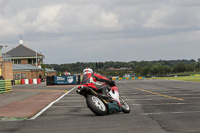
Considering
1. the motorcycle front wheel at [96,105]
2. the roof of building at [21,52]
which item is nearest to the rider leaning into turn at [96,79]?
the motorcycle front wheel at [96,105]

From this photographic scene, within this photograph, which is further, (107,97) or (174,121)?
(107,97)

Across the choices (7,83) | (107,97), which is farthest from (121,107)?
(7,83)

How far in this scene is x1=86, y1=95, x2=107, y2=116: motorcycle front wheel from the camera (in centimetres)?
1077

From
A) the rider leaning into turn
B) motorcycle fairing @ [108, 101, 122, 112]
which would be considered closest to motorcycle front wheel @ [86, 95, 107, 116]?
motorcycle fairing @ [108, 101, 122, 112]

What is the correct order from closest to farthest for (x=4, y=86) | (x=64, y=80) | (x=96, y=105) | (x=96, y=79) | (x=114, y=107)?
(x=96, y=105)
(x=96, y=79)
(x=114, y=107)
(x=4, y=86)
(x=64, y=80)

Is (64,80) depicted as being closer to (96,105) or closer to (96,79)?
(96,79)

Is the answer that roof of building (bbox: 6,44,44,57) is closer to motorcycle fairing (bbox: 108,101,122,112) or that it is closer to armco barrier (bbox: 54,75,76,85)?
armco barrier (bbox: 54,75,76,85)

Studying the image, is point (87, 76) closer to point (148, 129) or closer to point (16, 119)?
point (16, 119)

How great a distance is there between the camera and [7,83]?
31406 millimetres

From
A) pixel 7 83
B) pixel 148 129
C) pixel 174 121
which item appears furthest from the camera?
pixel 7 83

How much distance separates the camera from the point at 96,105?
10.9 m

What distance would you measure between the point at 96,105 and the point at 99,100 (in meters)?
0.18

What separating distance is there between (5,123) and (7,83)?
21888 millimetres

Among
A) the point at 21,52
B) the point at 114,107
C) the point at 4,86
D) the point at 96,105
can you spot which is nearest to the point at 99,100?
the point at 96,105
